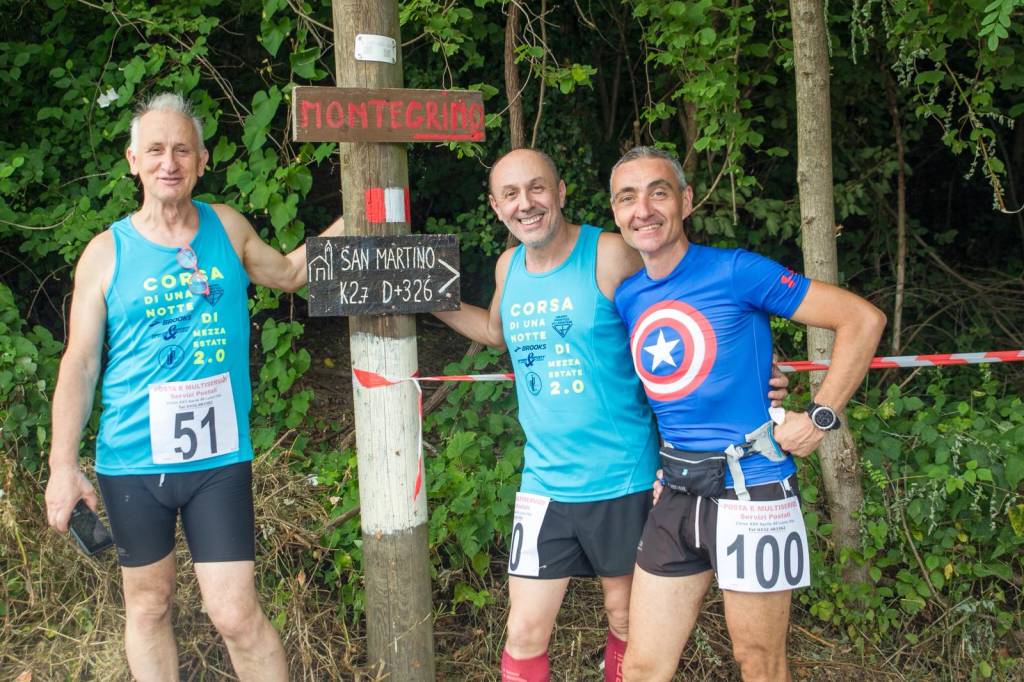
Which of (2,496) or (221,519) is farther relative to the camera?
(2,496)

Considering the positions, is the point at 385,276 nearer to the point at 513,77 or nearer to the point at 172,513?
the point at 172,513

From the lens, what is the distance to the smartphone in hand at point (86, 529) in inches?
119

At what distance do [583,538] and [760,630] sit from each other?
586 millimetres

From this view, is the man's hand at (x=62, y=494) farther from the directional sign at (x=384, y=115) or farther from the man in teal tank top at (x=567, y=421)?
the man in teal tank top at (x=567, y=421)

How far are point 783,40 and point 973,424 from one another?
2.04 meters

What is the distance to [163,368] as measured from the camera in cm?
299

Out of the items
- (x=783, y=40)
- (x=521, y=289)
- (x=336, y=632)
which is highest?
(x=783, y=40)

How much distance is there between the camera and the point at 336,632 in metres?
4.06

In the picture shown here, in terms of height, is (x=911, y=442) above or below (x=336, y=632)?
above

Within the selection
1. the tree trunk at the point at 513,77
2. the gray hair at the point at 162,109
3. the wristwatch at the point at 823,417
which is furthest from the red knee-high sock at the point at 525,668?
the tree trunk at the point at 513,77

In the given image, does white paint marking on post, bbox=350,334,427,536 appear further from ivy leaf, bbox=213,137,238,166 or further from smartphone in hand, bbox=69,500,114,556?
ivy leaf, bbox=213,137,238,166

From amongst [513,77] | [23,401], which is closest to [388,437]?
[23,401]

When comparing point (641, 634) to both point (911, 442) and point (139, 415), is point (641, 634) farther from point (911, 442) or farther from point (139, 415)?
point (911, 442)

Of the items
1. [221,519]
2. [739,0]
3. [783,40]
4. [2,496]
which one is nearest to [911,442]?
[783,40]
